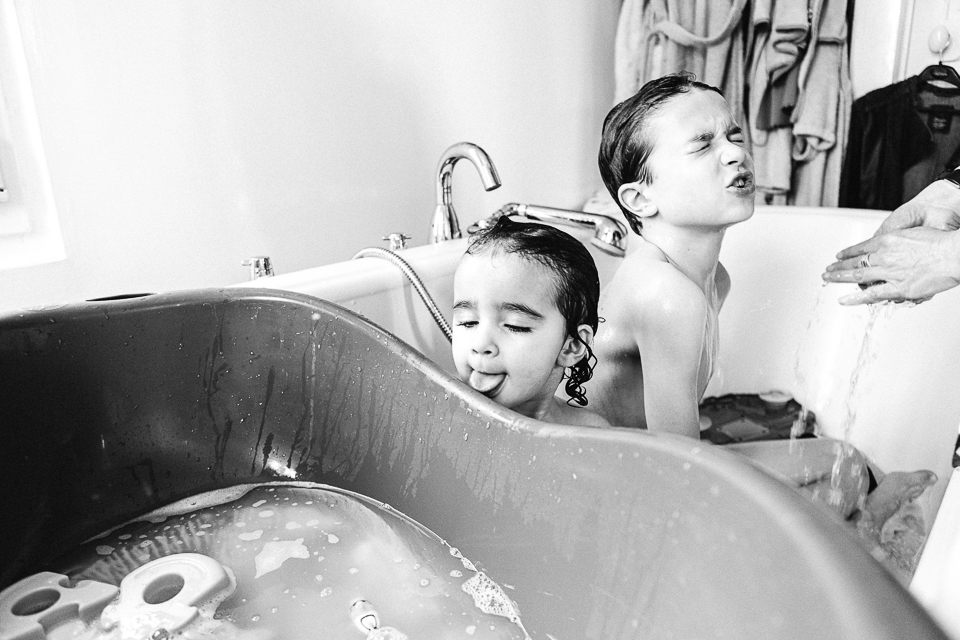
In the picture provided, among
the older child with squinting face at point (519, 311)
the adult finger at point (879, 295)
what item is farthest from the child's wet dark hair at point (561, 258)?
the adult finger at point (879, 295)

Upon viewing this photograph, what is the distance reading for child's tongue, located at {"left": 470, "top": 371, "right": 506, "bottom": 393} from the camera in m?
0.78

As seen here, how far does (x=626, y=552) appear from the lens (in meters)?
0.42

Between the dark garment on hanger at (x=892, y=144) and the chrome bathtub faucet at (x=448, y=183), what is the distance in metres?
1.09

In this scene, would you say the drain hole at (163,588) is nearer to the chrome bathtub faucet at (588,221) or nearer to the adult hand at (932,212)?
the chrome bathtub faucet at (588,221)

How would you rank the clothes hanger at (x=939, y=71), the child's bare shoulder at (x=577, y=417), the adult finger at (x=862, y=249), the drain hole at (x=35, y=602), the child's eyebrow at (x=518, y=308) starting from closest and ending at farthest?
the drain hole at (x=35, y=602) → the child's eyebrow at (x=518, y=308) → the child's bare shoulder at (x=577, y=417) → the adult finger at (x=862, y=249) → the clothes hanger at (x=939, y=71)

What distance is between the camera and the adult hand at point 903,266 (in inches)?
35.6

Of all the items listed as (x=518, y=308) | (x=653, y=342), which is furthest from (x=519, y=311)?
(x=653, y=342)

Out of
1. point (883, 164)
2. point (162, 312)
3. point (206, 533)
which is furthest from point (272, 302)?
point (883, 164)

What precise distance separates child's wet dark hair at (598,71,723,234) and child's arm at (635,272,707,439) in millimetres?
152

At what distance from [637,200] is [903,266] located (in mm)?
377

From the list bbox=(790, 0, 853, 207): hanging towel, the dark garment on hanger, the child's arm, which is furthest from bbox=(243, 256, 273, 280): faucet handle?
the dark garment on hanger

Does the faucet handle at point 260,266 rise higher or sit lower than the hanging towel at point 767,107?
lower

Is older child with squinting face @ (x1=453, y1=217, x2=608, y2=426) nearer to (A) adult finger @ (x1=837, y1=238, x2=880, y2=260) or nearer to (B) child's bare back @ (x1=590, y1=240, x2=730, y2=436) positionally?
(B) child's bare back @ (x1=590, y1=240, x2=730, y2=436)

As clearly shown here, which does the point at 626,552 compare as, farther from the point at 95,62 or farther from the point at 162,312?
the point at 95,62
